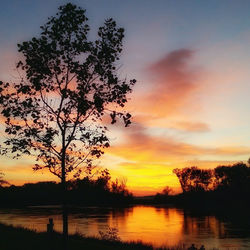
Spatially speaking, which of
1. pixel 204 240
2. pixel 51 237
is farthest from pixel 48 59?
pixel 204 240

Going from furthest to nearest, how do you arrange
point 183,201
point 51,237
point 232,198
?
point 183,201, point 232,198, point 51,237

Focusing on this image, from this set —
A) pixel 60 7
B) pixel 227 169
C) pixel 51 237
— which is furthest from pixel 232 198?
pixel 60 7

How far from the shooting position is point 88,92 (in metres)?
18.8

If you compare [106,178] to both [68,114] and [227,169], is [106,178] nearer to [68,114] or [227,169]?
[68,114]

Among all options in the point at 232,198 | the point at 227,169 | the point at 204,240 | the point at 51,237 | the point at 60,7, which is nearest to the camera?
the point at 60,7

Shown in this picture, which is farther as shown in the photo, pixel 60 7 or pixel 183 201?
pixel 183 201

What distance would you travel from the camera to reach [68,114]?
61.5 feet

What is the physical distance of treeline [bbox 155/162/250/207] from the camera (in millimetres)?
133125

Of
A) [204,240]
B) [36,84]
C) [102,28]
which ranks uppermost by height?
[102,28]

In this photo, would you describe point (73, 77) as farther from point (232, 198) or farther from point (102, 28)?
point (232, 198)

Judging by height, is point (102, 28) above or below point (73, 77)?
above

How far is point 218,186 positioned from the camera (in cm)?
16288

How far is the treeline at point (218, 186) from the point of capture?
13312 centimetres

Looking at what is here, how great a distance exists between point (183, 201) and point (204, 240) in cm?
12938
